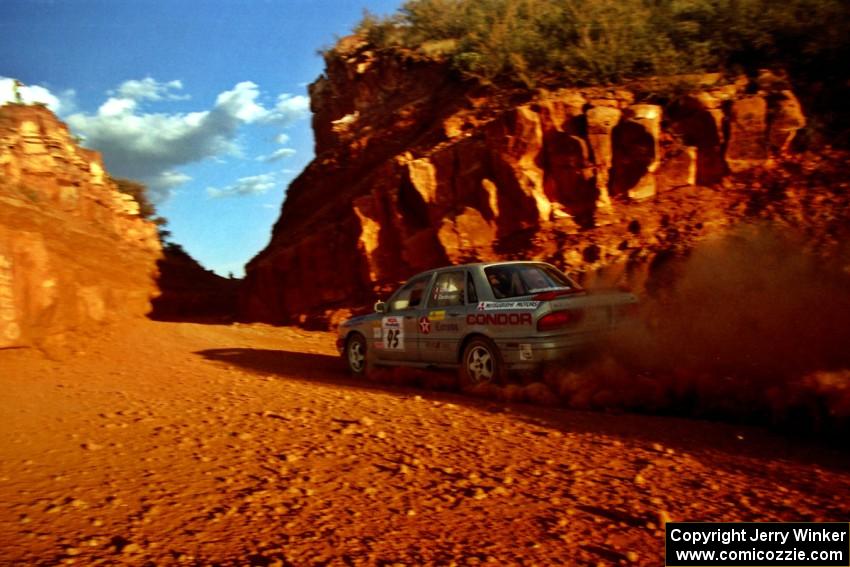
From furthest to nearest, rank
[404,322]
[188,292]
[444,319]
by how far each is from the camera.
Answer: [188,292], [404,322], [444,319]

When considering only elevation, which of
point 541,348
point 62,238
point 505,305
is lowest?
point 541,348

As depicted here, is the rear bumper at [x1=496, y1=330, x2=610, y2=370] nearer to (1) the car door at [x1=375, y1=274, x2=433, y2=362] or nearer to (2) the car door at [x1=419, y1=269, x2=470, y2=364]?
(2) the car door at [x1=419, y1=269, x2=470, y2=364]

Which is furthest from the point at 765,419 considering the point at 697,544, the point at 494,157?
the point at 494,157

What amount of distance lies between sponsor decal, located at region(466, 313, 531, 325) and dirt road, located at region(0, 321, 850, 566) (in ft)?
3.02

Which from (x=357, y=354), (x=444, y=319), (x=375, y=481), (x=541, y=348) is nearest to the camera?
(x=375, y=481)

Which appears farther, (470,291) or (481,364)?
(470,291)

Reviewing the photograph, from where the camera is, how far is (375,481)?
3.98 metres

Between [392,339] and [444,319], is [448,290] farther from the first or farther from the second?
[392,339]

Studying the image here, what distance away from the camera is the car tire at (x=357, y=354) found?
30.2 ft

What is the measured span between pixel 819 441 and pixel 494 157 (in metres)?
10.5

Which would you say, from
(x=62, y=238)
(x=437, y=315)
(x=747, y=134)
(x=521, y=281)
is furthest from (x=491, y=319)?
(x=62, y=238)

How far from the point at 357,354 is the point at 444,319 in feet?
7.61

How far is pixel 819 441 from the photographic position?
14.8 ft

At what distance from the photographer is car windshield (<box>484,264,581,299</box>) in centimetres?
716
